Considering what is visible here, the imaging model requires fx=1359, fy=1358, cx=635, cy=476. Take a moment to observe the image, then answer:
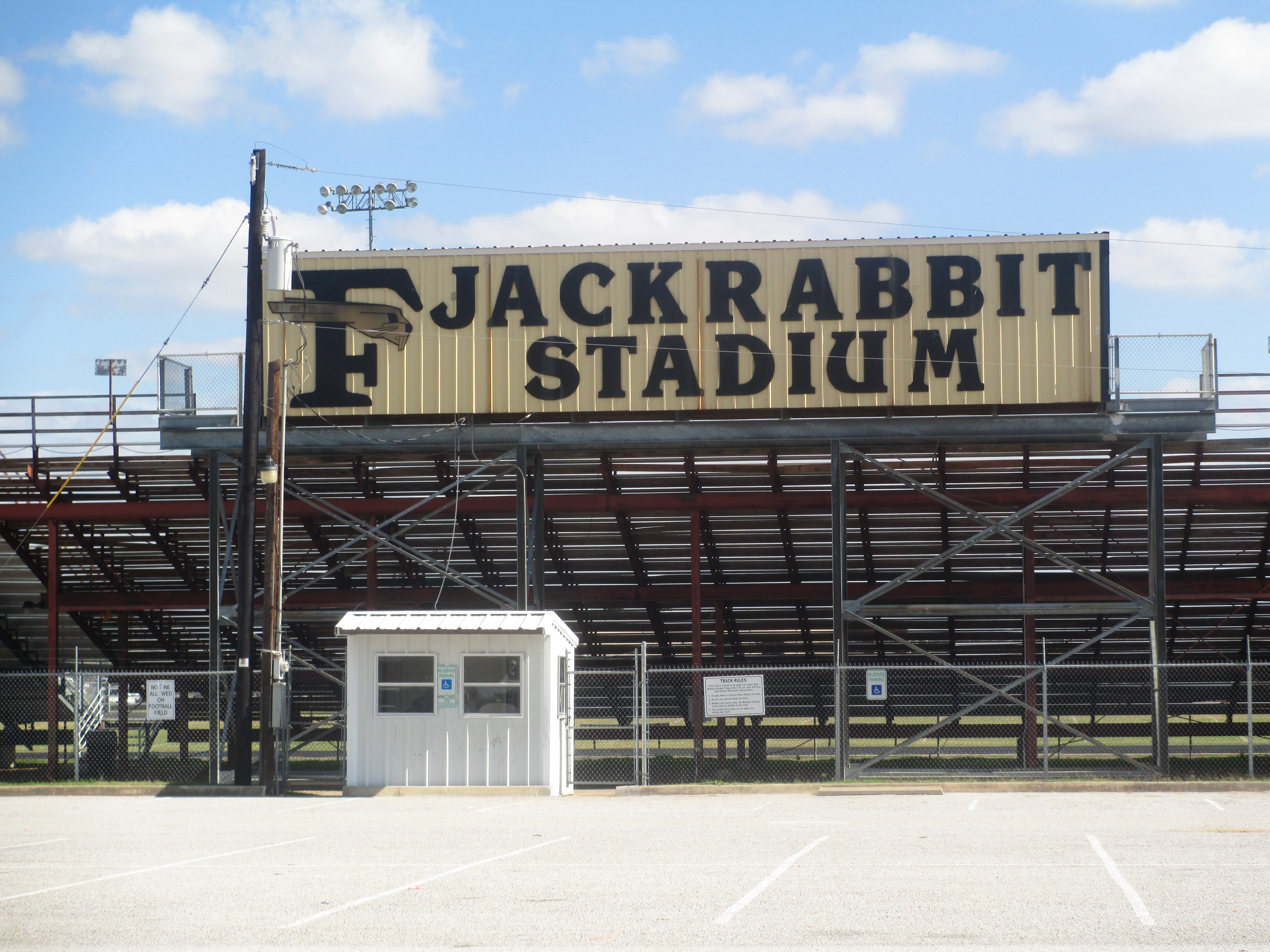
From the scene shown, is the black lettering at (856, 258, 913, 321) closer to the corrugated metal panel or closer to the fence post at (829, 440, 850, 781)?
the corrugated metal panel

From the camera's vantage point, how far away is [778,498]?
25078mm

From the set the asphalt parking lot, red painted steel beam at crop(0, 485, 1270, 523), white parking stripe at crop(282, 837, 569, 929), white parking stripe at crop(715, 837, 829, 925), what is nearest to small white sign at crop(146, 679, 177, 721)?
red painted steel beam at crop(0, 485, 1270, 523)

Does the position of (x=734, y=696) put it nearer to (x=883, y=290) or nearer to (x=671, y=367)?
(x=671, y=367)

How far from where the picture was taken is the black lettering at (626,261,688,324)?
23.7m

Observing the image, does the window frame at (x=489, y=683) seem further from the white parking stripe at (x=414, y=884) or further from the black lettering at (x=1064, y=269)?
the black lettering at (x=1064, y=269)

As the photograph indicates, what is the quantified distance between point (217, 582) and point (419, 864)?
45.6ft

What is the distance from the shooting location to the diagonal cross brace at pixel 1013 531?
73.4 feet

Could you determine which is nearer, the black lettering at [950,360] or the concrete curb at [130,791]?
the concrete curb at [130,791]

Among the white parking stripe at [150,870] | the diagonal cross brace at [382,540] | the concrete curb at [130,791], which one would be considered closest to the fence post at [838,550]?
the diagonal cross brace at [382,540]

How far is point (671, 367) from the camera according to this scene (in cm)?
2369

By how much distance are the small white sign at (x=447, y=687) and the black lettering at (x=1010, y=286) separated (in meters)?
11.0

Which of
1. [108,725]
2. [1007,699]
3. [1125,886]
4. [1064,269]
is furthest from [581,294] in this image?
[1125,886]

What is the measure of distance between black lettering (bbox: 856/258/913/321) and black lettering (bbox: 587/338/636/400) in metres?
4.04

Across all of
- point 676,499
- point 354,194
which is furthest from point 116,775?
point 354,194
